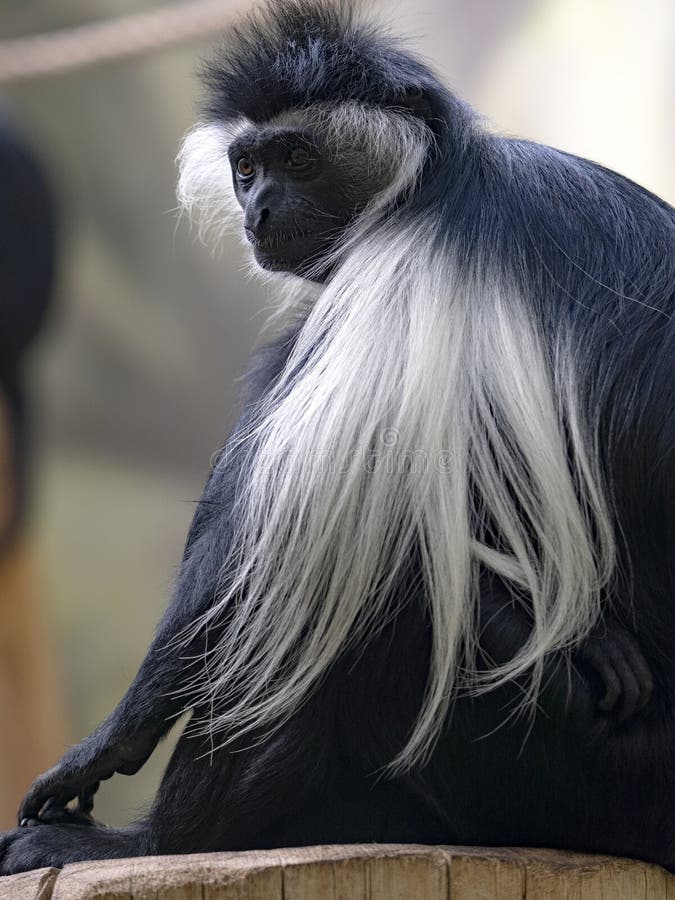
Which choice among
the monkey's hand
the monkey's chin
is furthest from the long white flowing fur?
the monkey's chin

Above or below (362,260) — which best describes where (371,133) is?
above

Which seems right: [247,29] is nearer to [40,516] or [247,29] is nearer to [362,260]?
[362,260]

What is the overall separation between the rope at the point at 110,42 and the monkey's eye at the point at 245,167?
154 cm

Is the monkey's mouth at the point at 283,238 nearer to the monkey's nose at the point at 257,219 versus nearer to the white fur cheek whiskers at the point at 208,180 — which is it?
the monkey's nose at the point at 257,219

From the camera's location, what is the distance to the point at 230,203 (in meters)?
1.95

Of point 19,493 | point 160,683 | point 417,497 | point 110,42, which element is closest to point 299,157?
point 417,497

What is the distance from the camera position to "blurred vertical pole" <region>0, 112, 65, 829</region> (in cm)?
383

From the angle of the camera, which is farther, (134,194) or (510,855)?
(134,194)

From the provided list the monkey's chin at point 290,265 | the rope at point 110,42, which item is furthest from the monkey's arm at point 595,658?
the rope at point 110,42

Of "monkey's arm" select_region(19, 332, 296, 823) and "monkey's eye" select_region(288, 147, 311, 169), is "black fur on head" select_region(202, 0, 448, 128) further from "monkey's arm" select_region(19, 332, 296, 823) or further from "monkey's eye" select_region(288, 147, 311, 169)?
"monkey's arm" select_region(19, 332, 296, 823)

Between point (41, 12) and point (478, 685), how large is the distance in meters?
3.78

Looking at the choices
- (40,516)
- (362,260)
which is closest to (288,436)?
(362,260)

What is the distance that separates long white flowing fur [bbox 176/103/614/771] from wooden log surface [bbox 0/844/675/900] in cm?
12

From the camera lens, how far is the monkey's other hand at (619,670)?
3.85 ft
